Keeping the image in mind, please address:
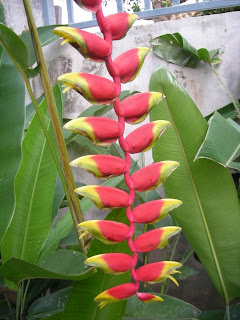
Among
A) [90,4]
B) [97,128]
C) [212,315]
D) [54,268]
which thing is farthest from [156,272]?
[212,315]

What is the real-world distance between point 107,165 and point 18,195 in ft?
1.70

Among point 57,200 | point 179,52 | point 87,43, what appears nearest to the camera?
point 87,43

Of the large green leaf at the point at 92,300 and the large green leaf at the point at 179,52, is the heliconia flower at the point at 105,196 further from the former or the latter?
the large green leaf at the point at 179,52

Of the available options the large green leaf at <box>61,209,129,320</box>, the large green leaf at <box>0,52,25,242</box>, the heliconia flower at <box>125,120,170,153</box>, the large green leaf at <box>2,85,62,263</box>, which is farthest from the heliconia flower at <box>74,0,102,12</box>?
the large green leaf at <box>2,85,62,263</box>

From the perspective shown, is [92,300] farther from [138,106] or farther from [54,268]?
[138,106]

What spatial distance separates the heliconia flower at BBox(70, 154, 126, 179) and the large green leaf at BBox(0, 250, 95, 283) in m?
0.23

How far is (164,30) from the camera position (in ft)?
5.72

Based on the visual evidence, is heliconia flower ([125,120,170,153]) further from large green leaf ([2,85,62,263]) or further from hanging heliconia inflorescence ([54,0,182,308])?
large green leaf ([2,85,62,263])

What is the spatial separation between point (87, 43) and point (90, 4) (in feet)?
0.11

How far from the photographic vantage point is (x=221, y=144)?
92 cm

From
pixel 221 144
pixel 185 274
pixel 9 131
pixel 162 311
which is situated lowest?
pixel 185 274

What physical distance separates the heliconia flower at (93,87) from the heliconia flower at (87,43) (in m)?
0.02

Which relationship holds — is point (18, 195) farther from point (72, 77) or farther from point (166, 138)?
point (72, 77)

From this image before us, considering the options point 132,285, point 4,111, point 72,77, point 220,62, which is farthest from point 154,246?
point 220,62
